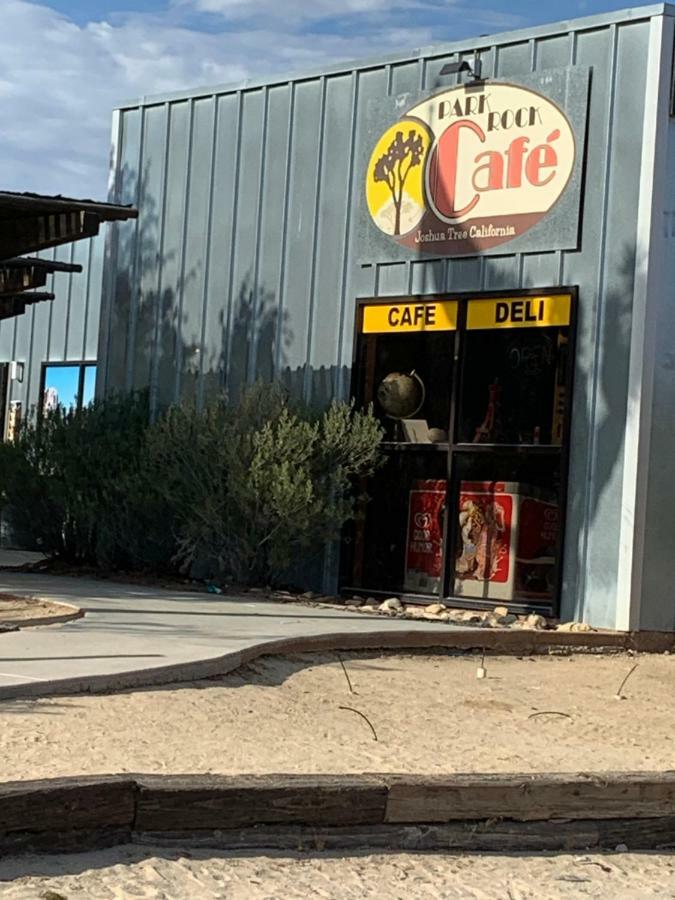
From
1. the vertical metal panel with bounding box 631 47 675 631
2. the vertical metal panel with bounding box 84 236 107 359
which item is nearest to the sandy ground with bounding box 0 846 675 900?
the vertical metal panel with bounding box 631 47 675 631

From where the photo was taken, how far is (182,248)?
1797 cm

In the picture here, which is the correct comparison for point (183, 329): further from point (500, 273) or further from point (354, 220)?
point (500, 273)

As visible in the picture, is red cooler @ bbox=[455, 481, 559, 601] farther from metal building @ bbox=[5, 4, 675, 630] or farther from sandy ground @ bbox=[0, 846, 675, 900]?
sandy ground @ bbox=[0, 846, 675, 900]

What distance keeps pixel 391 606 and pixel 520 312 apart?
3.14 meters

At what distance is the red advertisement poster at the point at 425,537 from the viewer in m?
15.3

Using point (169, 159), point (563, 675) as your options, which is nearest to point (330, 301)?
point (169, 159)

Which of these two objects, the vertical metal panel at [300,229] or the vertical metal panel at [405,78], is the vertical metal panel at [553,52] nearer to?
the vertical metal panel at [405,78]

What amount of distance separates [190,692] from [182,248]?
31.9ft

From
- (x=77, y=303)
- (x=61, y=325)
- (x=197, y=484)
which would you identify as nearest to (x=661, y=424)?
(x=197, y=484)

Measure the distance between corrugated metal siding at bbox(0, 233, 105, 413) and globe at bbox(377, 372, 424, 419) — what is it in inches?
339

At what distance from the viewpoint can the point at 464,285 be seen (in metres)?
15.2

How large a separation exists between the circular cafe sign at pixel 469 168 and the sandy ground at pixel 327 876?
9.30 metres

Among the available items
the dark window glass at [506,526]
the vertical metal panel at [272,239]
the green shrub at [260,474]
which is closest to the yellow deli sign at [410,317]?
the green shrub at [260,474]

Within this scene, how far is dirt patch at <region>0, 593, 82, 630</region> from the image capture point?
11.1 m
